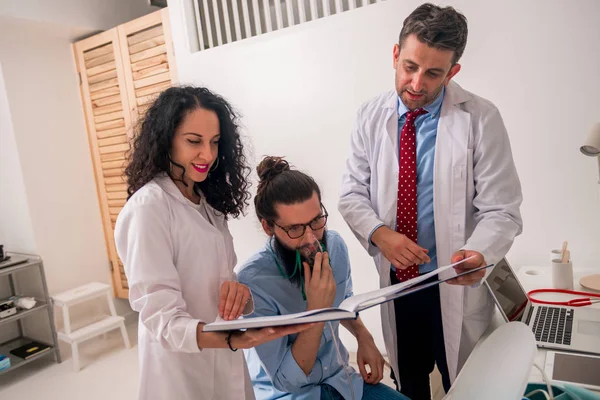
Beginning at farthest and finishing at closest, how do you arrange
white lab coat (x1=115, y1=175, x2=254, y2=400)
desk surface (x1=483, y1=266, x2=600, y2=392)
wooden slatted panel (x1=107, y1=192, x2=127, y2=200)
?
wooden slatted panel (x1=107, y1=192, x2=127, y2=200) → desk surface (x1=483, y1=266, x2=600, y2=392) → white lab coat (x1=115, y1=175, x2=254, y2=400)

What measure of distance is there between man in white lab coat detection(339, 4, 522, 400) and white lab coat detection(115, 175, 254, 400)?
1.59 feet

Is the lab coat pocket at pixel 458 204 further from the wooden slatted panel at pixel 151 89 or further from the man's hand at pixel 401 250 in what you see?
the wooden slatted panel at pixel 151 89

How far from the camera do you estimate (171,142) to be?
3.77 feet

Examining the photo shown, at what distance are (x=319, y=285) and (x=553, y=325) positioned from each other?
2.31ft

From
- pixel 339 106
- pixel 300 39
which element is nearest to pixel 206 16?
pixel 300 39

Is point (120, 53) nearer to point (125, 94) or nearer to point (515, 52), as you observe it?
point (125, 94)

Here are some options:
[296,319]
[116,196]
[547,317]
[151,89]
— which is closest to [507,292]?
[547,317]

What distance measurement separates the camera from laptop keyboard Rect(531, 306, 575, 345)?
A: 1.25m

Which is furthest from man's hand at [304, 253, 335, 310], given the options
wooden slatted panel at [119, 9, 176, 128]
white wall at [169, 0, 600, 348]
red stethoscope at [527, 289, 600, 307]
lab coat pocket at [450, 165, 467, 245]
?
wooden slatted panel at [119, 9, 176, 128]

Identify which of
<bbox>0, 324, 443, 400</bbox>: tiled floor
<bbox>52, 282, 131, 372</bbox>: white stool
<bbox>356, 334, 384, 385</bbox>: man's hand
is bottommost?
<bbox>0, 324, 443, 400</bbox>: tiled floor

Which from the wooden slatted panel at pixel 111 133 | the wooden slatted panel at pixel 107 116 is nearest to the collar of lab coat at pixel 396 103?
the wooden slatted panel at pixel 107 116

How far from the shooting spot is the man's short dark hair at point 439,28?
3.99 ft

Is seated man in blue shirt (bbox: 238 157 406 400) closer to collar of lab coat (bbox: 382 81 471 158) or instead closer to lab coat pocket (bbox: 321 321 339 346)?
lab coat pocket (bbox: 321 321 339 346)

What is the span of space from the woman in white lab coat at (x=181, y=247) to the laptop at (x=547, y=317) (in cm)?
75
